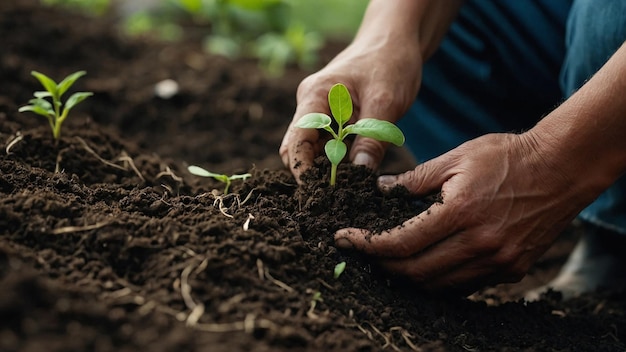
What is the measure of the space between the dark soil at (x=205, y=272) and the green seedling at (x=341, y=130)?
13 cm

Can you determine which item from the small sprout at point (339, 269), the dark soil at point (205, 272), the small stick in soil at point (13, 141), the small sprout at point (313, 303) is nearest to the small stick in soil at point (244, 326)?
the dark soil at point (205, 272)

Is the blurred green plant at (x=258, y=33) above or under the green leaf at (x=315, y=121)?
above

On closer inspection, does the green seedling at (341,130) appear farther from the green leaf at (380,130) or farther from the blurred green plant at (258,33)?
the blurred green plant at (258,33)

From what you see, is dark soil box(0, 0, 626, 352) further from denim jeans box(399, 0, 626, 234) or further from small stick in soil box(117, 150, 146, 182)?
denim jeans box(399, 0, 626, 234)

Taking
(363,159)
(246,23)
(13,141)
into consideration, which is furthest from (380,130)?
(246,23)

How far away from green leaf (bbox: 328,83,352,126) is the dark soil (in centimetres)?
17

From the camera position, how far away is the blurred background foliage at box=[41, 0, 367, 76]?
4312mm

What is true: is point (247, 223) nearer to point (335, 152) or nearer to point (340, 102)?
point (335, 152)

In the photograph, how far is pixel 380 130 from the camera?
1.74 metres

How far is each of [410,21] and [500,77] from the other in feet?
2.28

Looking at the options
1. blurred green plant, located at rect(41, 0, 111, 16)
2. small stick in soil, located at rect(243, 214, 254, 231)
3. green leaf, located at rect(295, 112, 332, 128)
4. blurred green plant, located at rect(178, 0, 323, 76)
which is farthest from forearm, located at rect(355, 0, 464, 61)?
blurred green plant, located at rect(41, 0, 111, 16)

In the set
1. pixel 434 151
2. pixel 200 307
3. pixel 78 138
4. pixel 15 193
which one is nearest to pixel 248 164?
pixel 434 151

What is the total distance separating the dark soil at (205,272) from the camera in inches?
50.3

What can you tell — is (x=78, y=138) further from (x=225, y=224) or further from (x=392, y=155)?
(x=392, y=155)
